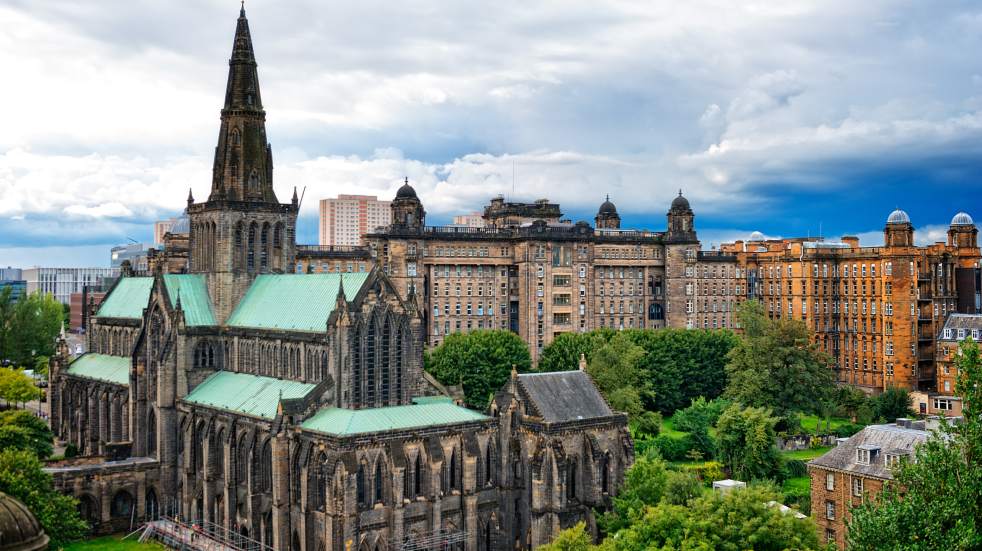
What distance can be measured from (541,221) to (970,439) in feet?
382

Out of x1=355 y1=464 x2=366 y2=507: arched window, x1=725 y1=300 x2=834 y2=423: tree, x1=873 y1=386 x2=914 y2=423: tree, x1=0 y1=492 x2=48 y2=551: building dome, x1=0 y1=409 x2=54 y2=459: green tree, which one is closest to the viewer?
x1=0 y1=492 x2=48 y2=551: building dome

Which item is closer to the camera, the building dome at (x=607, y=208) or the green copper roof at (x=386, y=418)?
the green copper roof at (x=386, y=418)

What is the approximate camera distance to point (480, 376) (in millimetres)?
117875

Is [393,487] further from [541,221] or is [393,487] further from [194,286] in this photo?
[541,221]

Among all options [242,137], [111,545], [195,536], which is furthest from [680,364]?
[111,545]

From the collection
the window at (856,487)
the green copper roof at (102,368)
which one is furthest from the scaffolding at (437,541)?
the green copper roof at (102,368)

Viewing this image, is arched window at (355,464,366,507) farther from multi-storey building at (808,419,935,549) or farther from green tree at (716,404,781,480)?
green tree at (716,404,781,480)

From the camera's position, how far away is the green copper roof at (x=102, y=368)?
100875 mm

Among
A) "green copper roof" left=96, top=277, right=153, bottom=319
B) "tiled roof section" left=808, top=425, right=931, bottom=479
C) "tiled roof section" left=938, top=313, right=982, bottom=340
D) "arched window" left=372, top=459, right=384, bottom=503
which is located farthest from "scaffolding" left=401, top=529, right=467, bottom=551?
"tiled roof section" left=938, top=313, right=982, bottom=340

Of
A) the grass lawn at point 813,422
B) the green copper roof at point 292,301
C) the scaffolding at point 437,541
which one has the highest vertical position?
the green copper roof at point 292,301

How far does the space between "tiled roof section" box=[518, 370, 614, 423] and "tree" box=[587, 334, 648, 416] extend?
3317 cm

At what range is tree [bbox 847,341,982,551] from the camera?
37.3 m

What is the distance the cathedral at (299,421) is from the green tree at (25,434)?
3.70 m

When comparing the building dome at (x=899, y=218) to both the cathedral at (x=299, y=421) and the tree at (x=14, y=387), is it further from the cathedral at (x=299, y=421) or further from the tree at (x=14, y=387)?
the tree at (x=14, y=387)
